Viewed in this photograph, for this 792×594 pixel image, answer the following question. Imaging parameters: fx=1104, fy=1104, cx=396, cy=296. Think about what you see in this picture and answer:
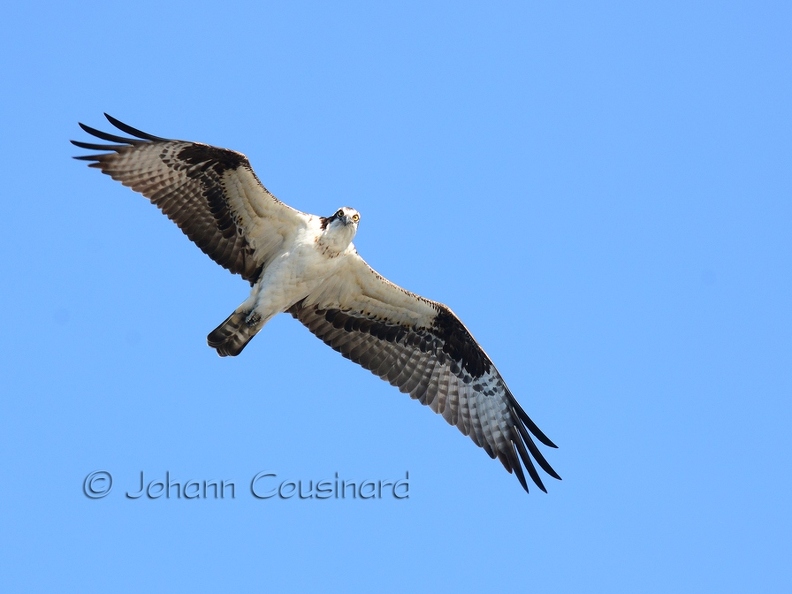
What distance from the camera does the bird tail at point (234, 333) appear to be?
1281cm

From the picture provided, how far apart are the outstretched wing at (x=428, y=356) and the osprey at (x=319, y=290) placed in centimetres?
1

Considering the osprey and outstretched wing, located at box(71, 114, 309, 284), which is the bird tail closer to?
the osprey

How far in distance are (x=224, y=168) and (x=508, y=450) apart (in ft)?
16.0

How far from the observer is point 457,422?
1390 centimetres

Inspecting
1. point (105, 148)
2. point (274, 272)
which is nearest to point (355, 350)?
point (274, 272)

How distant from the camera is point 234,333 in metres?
12.9

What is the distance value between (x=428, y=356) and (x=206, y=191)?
3488 mm

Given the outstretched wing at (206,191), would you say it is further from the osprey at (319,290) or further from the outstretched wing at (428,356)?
the outstretched wing at (428,356)

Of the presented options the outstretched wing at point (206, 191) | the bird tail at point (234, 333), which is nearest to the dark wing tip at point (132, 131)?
the outstretched wing at point (206, 191)

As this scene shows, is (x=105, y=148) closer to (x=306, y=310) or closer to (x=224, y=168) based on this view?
(x=224, y=168)

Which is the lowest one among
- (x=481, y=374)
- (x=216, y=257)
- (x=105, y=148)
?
(x=481, y=374)

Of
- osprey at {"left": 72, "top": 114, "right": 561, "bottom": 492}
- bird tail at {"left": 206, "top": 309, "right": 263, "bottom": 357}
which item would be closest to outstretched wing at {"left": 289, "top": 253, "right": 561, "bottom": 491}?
osprey at {"left": 72, "top": 114, "right": 561, "bottom": 492}

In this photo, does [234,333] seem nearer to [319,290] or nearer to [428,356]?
[319,290]

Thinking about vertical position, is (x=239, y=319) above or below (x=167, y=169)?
below
